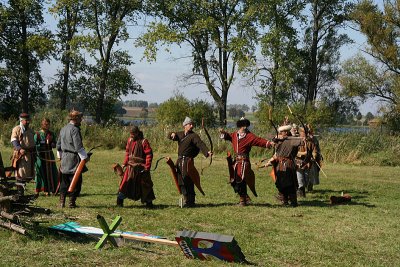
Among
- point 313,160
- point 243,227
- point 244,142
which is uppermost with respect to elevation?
point 244,142

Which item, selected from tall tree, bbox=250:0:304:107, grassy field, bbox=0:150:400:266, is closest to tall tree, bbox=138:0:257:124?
tall tree, bbox=250:0:304:107

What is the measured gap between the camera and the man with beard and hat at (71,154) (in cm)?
998

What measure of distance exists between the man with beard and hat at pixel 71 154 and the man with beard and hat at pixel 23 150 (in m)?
1.84

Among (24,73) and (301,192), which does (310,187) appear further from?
(24,73)

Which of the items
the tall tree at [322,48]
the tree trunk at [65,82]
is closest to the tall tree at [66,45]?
the tree trunk at [65,82]

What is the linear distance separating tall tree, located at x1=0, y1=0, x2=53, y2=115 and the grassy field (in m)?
22.4

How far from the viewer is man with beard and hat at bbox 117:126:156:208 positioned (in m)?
10.5

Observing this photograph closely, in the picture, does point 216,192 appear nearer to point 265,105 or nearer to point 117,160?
point 117,160

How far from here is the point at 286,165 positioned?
11.3 m

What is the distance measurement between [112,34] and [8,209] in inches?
1168

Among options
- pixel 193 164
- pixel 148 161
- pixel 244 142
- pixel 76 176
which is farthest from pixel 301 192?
pixel 76 176

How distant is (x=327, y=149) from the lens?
23.4 m

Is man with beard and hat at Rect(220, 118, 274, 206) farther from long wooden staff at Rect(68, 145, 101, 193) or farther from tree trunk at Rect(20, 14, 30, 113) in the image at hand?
tree trunk at Rect(20, 14, 30, 113)

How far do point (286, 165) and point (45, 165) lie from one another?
4.98 metres
